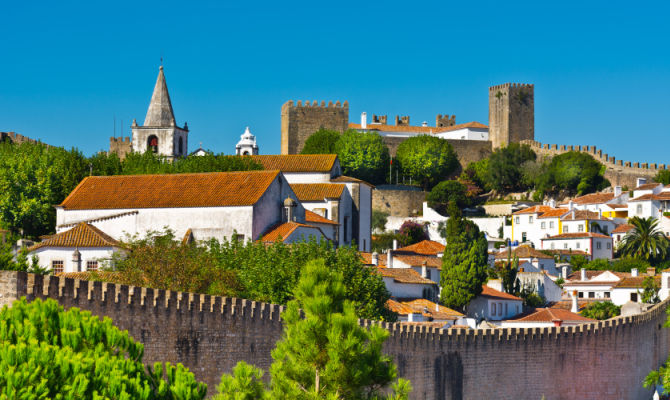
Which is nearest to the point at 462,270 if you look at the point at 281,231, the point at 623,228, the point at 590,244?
the point at 281,231

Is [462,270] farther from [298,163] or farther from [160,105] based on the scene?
[160,105]

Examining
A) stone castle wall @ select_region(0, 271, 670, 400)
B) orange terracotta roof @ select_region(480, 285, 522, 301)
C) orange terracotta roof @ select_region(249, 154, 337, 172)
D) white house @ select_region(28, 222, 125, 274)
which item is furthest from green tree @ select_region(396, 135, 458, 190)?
white house @ select_region(28, 222, 125, 274)

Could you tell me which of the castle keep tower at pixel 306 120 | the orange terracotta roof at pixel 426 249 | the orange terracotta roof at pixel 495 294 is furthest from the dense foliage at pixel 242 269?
the castle keep tower at pixel 306 120

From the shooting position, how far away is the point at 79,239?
47938 millimetres

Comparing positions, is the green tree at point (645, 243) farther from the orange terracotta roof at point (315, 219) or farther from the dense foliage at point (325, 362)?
the dense foliage at point (325, 362)

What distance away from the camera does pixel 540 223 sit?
9000 cm

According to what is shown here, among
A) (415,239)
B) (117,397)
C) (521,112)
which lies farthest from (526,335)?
(521,112)

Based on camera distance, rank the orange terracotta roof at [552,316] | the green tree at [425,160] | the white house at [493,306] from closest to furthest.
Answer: the orange terracotta roof at [552,316], the white house at [493,306], the green tree at [425,160]

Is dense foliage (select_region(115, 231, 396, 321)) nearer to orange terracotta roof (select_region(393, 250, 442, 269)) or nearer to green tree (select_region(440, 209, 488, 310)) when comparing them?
green tree (select_region(440, 209, 488, 310))

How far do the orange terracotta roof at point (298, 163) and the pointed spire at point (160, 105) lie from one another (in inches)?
239

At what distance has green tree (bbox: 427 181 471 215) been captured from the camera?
9850cm

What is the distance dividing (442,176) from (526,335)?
63.9 metres

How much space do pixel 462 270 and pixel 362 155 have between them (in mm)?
41694

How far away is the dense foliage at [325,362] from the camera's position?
869 inches
